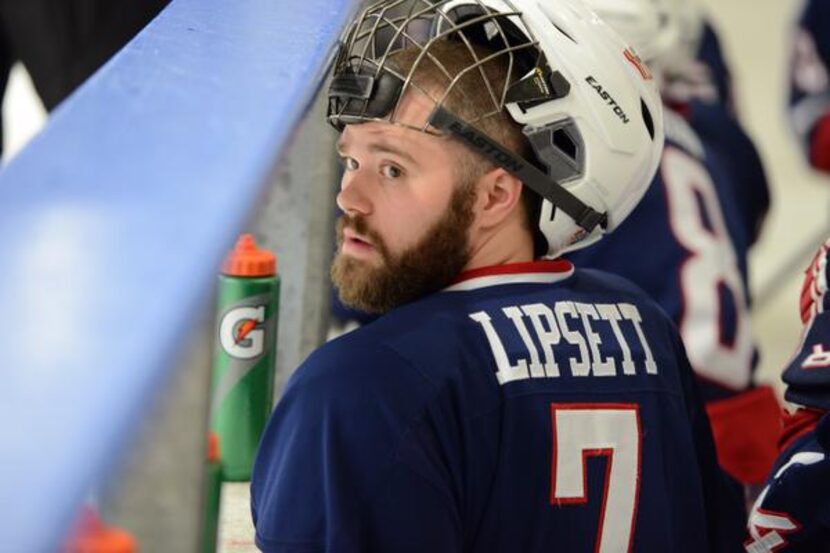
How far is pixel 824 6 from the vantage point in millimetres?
4730

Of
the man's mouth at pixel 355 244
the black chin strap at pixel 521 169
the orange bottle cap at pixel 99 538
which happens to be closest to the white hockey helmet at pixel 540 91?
the black chin strap at pixel 521 169

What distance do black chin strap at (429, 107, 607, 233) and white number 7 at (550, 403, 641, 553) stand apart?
0.61 ft

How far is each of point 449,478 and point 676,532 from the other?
306 mm

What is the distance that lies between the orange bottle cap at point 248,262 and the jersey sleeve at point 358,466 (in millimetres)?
348

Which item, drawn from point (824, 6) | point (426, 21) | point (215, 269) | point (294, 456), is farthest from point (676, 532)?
point (824, 6)

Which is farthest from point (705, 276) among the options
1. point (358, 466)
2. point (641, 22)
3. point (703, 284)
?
point (358, 466)

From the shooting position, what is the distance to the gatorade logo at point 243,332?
5.88 ft

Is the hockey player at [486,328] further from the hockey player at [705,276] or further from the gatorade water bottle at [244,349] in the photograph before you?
the hockey player at [705,276]

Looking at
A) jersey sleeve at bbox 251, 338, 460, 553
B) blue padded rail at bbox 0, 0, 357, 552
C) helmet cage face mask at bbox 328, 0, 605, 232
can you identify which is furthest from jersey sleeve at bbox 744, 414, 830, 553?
blue padded rail at bbox 0, 0, 357, 552

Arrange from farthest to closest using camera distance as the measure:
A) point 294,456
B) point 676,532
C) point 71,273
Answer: point 676,532
point 294,456
point 71,273

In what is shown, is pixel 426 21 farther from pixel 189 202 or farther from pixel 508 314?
pixel 189 202

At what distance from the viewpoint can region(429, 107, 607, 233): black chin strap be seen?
153 centimetres

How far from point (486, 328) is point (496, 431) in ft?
0.30

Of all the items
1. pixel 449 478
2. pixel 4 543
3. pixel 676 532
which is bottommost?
pixel 676 532
